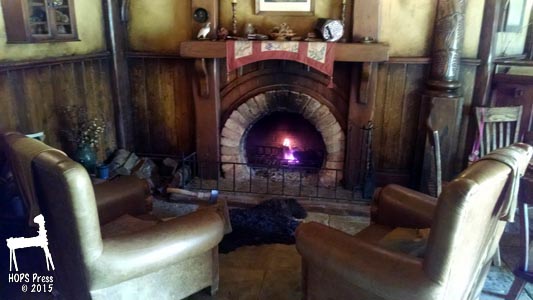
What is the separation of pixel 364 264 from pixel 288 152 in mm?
2743

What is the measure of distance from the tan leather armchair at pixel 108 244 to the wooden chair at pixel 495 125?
2.29 m

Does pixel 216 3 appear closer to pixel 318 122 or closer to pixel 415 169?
pixel 318 122

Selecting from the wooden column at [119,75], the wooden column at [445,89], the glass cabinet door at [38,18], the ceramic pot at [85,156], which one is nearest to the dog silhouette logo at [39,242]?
the ceramic pot at [85,156]

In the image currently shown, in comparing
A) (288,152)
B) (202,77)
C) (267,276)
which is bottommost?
(267,276)

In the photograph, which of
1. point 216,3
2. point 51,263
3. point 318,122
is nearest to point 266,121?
point 318,122

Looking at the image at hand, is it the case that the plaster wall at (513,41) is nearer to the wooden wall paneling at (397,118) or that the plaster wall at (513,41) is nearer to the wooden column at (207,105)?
the wooden wall paneling at (397,118)

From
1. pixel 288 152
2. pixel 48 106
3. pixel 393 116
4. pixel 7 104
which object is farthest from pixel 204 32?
pixel 393 116

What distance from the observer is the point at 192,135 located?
424 cm

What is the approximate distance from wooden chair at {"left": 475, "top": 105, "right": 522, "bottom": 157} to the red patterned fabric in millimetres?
1246

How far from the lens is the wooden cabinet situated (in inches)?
110

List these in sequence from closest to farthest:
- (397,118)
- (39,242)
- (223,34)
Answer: (39,242), (223,34), (397,118)

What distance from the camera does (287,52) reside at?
11.5ft

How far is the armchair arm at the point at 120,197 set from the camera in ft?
7.93

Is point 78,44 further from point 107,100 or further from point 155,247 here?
point 155,247
